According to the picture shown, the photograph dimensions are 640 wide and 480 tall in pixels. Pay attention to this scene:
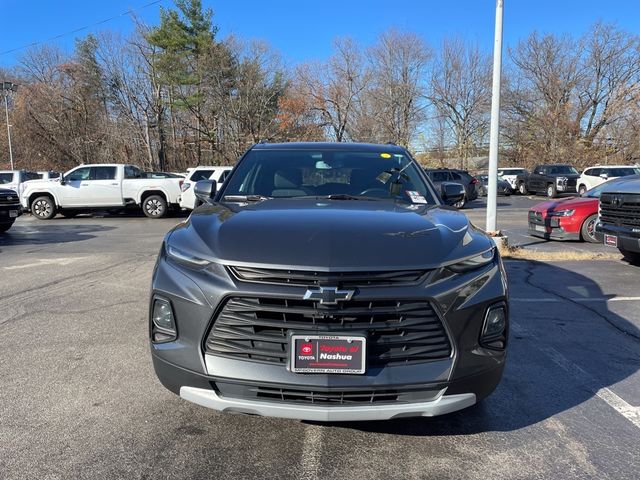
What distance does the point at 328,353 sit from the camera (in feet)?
7.58

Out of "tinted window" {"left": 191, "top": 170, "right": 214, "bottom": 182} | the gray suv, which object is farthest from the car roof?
"tinted window" {"left": 191, "top": 170, "right": 214, "bottom": 182}

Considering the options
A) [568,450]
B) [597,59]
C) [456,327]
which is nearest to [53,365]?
[456,327]

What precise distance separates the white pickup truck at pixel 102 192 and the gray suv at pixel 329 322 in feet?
51.2

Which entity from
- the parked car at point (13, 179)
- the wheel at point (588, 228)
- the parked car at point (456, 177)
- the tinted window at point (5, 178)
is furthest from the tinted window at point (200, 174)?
the wheel at point (588, 228)

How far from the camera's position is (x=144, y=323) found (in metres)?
5.04

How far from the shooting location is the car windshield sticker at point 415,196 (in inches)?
148

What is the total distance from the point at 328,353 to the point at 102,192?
1714 cm

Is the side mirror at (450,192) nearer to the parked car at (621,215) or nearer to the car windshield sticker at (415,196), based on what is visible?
the car windshield sticker at (415,196)

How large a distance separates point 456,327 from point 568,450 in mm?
1065

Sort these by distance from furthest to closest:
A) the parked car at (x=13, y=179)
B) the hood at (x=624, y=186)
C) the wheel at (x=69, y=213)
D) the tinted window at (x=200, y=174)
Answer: the parked car at (x=13, y=179)
the wheel at (x=69, y=213)
the tinted window at (x=200, y=174)
the hood at (x=624, y=186)

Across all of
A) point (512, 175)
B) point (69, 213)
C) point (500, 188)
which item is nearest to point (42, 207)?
point (69, 213)

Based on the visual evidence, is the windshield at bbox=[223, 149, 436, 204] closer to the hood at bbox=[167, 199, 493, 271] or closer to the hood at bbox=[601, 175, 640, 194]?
the hood at bbox=[167, 199, 493, 271]

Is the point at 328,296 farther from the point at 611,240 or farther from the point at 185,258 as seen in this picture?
the point at 611,240

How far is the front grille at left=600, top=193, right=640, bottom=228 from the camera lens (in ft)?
24.3
